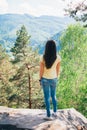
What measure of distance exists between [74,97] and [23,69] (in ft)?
22.2

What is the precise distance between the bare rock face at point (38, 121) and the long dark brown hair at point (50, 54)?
1.91m

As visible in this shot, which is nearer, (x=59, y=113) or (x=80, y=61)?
(x=59, y=113)

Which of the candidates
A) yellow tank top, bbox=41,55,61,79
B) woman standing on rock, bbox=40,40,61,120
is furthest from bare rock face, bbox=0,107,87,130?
yellow tank top, bbox=41,55,61,79

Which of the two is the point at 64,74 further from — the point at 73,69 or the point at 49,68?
the point at 49,68

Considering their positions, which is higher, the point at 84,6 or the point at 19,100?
the point at 84,6

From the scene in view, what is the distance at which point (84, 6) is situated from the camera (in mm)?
17625

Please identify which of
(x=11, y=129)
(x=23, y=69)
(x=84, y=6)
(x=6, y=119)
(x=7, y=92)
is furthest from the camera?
(x=7, y=92)

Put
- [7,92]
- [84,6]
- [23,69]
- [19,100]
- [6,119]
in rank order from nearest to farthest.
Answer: [6,119] → [84,6] → [23,69] → [19,100] → [7,92]

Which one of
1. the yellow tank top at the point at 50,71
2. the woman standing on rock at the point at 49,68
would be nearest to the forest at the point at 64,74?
the woman standing on rock at the point at 49,68

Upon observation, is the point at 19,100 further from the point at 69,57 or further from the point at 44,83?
the point at 44,83

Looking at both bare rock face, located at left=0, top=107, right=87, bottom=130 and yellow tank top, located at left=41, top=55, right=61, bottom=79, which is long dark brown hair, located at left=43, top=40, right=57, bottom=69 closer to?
yellow tank top, located at left=41, top=55, right=61, bottom=79

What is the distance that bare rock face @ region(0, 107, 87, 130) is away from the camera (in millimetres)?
9812

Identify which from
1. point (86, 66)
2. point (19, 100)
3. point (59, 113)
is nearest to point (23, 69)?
point (19, 100)

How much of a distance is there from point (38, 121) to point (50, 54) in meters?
2.32
